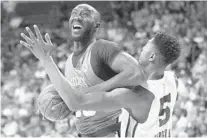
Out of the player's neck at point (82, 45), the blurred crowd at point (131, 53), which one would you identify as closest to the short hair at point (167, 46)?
the player's neck at point (82, 45)

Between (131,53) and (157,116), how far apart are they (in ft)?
15.1

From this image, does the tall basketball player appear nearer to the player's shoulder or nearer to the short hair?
the short hair

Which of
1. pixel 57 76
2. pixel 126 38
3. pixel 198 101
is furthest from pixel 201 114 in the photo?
pixel 57 76

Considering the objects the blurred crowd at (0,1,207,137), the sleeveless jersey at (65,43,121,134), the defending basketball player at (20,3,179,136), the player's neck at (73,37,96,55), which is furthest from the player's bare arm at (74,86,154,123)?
the blurred crowd at (0,1,207,137)

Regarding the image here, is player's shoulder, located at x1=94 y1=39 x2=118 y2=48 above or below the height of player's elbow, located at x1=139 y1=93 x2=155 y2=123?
above

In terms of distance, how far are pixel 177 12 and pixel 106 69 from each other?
5486mm

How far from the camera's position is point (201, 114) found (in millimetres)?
5719

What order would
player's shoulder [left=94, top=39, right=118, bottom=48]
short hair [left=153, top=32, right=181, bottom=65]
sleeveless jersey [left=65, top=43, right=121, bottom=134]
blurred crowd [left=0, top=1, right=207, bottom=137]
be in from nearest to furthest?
player's shoulder [left=94, top=39, right=118, bottom=48] < sleeveless jersey [left=65, top=43, right=121, bottom=134] < short hair [left=153, top=32, right=181, bottom=65] < blurred crowd [left=0, top=1, right=207, bottom=137]

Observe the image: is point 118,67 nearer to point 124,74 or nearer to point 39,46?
point 124,74

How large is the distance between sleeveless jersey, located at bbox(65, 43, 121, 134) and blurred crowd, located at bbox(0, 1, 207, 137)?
2643 mm

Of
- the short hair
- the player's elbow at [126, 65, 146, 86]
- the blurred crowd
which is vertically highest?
the short hair

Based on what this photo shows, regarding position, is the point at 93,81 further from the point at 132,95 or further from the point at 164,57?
the point at 164,57

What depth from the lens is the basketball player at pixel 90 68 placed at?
2.28 metres

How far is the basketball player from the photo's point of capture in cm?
228
